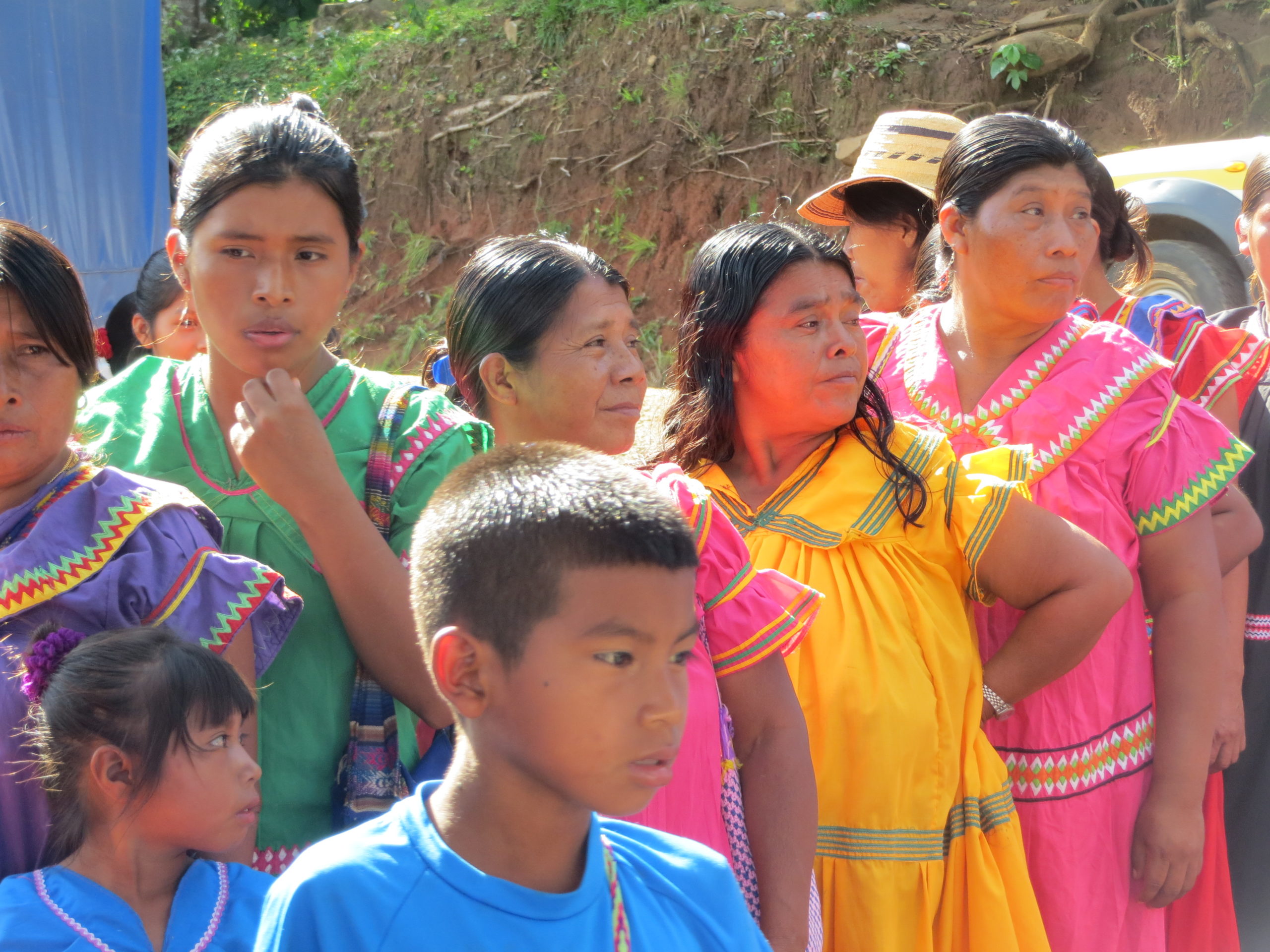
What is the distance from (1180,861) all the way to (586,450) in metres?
1.63

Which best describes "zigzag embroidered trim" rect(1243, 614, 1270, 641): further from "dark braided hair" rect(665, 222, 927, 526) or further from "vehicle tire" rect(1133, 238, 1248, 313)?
"vehicle tire" rect(1133, 238, 1248, 313)

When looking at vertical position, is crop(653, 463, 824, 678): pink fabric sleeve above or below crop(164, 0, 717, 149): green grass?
below

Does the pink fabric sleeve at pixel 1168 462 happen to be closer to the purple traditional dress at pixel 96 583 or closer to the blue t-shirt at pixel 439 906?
the blue t-shirt at pixel 439 906

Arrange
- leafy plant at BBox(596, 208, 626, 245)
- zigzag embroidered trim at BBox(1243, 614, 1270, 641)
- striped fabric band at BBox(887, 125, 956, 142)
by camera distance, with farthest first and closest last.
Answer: leafy plant at BBox(596, 208, 626, 245), striped fabric band at BBox(887, 125, 956, 142), zigzag embroidered trim at BBox(1243, 614, 1270, 641)

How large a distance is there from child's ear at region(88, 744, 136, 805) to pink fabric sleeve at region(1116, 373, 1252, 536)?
1894 mm

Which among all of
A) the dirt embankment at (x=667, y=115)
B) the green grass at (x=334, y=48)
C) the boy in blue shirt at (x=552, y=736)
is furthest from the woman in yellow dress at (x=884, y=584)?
the green grass at (x=334, y=48)

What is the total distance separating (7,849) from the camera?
158 cm

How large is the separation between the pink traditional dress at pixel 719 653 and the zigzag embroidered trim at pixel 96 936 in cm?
58

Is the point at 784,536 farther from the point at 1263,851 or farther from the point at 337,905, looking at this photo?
the point at 1263,851

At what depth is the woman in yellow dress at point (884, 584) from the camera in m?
2.01

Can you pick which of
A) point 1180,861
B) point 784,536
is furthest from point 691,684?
point 1180,861

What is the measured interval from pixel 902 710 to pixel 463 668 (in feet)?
3.34

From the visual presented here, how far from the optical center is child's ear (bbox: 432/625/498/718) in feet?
4.05

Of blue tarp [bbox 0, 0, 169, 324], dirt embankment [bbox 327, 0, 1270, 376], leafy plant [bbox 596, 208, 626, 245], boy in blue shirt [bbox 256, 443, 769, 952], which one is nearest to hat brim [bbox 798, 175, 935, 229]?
boy in blue shirt [bbox 256, 443, 769, 952]
